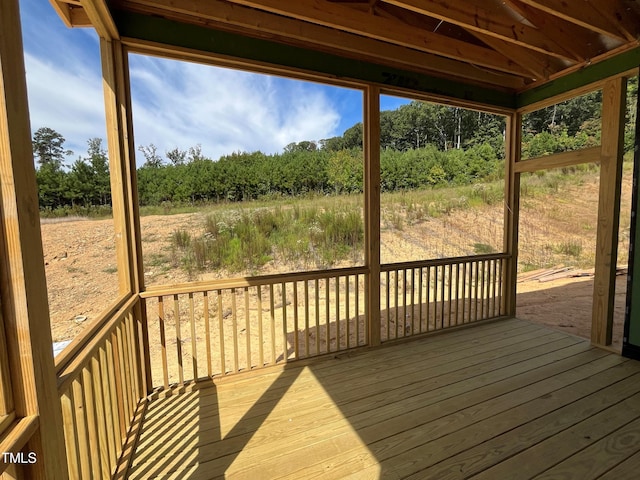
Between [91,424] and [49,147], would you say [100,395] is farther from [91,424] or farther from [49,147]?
[49,147]

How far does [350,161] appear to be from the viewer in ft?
12.3

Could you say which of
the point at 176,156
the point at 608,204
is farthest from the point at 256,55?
the point at 608,204

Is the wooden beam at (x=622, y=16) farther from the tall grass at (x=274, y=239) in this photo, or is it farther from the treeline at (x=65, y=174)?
the treeline at (x=65, y=174)

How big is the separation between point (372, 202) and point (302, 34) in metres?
1.48

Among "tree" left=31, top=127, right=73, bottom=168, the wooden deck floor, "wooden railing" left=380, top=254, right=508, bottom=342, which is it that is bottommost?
the wooden deck floor

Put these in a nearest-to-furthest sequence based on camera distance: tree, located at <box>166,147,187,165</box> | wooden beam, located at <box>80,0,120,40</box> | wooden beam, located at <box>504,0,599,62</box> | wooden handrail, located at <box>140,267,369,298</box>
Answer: wooden beam, located at <box>80,0,120,40</box>
wooden handrail, located at <box>140,267,369,298</box>
wooden beam, located at <box>504,0,599,62</box>
tree, located at <box>166,147,187,165</box>

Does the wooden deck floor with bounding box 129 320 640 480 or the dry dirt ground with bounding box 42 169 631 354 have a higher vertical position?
the dry dirt ground with bounding box 42 169 631 354

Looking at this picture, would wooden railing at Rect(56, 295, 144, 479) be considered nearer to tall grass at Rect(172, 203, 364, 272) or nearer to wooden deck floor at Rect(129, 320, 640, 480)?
wooden deck floor at Rect(129, 320, 640, 480)

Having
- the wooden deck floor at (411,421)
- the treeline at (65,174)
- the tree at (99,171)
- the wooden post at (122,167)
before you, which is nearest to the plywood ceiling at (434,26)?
the wooden post at (122,167)

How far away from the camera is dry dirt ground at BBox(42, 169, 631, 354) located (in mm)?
1285

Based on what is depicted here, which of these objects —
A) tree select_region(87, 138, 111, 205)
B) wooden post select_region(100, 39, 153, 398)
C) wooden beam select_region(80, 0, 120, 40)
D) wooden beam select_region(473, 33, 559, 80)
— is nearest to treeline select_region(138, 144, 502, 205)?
wooden post select_region(100, 39, 153, 398)

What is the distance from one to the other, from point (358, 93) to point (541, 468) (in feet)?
9.81

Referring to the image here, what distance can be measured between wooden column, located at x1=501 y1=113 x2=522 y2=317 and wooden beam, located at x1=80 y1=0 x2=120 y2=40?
3926mm

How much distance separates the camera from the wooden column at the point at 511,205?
11.4ft
